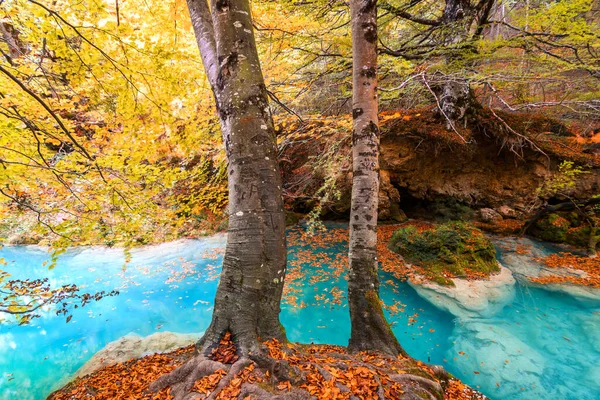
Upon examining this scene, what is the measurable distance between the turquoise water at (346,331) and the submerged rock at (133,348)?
0.77 m

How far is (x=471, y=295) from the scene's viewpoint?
5.89 m

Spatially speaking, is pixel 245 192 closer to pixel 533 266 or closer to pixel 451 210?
pixel 533 266

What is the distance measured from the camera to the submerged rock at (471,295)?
18.4 feet

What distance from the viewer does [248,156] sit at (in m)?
2.20

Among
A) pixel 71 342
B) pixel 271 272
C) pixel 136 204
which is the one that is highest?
pixel 136 204

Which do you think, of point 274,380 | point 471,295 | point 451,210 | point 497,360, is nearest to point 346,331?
point 497,360

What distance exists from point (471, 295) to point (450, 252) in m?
1.39

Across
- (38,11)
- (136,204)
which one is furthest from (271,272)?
(38,11)

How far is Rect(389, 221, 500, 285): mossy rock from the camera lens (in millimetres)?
6695

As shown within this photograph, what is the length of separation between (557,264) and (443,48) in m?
6.83

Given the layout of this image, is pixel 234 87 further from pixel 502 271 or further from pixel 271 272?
pixel 502 271

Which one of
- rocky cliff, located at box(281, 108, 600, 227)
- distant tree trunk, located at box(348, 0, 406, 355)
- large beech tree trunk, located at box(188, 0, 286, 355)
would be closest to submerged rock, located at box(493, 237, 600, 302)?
rocky cliff, located at box(281, 108, 600, 227)

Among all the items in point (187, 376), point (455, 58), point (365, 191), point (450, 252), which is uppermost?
point (455, 58)

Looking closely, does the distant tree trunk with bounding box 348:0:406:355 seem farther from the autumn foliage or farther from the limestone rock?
the limestone rock
